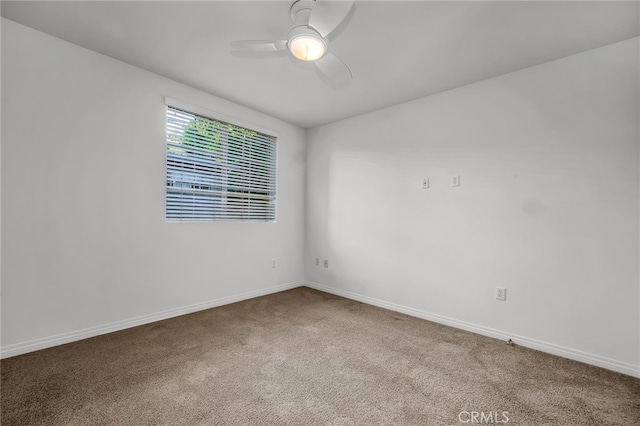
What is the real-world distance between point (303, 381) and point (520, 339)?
6.50ft

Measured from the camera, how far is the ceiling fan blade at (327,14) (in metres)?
1.48

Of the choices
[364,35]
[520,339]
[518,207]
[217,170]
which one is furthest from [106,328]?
[518,207]

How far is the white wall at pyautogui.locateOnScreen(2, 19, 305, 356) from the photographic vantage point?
207 centimetres

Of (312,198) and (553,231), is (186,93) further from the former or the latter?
(553,231)

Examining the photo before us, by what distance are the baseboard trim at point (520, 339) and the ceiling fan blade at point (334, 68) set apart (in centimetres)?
253

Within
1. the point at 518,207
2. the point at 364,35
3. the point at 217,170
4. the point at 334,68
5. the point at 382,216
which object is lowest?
the point at 382,216

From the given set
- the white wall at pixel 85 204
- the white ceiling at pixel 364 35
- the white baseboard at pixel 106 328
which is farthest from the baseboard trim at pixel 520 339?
the white ceiling at pixel 364 35

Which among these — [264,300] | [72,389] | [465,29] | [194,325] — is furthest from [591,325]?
[72,389]

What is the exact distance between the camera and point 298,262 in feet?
14.1

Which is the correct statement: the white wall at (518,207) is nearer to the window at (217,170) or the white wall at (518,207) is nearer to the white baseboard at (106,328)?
the window at (217,170)

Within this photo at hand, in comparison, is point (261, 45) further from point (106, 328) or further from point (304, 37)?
point (106, 328)

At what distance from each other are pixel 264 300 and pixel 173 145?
212 centimetres

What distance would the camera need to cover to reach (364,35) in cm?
210

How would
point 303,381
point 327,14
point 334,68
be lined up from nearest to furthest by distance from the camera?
1. point 327,14
2. point 303,381
3. point 334,68
